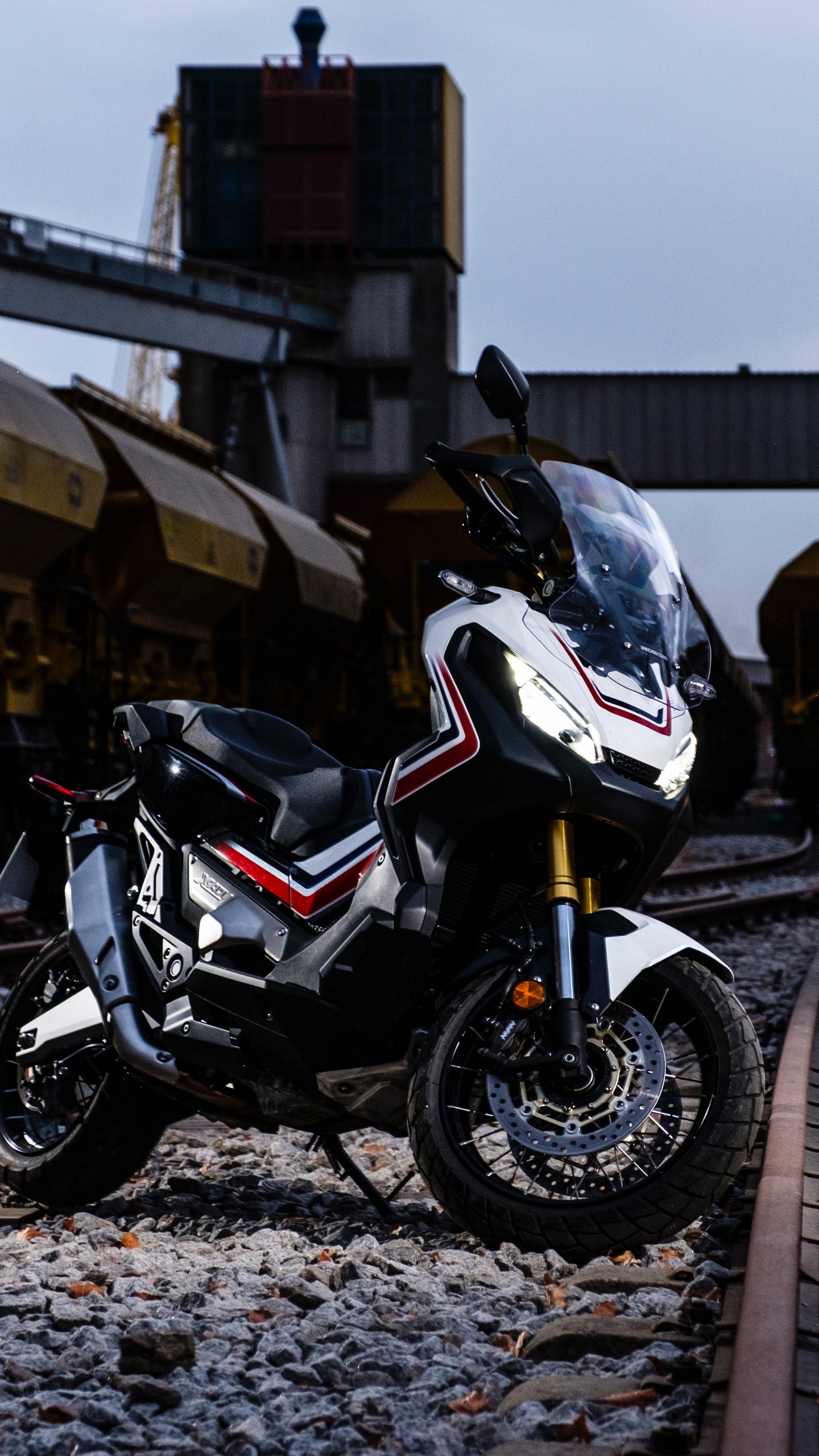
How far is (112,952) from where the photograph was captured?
11.3 feet

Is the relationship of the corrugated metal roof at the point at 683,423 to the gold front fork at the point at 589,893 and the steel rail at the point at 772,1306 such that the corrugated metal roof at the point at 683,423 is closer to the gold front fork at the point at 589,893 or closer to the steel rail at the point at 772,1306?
the steel rail at the point at 772,1306

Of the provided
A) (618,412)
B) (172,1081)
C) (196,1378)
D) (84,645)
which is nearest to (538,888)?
(172,1081)

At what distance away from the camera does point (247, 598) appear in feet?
59.7

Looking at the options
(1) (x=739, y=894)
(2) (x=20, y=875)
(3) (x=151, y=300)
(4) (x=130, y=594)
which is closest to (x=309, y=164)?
(3) (x=151, y=300)

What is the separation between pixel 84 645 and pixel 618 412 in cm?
2889

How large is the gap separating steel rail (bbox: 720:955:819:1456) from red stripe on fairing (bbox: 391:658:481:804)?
1.03m

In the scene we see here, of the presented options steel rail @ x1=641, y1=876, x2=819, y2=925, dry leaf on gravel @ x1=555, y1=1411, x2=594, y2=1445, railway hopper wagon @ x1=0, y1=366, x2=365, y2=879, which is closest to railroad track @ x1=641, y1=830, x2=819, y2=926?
steel rail @ x1=641, y1=876, x2=819, y2=925

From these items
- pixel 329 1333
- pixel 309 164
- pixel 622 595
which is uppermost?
pixel 309 164

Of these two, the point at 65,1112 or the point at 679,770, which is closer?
the point at 679,770

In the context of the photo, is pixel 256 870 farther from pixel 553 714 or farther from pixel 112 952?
pixel 553 714

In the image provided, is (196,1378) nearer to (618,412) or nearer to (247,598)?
(247,598)

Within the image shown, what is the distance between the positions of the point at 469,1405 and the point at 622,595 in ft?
5.24

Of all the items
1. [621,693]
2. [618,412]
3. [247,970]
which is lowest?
[247,970]

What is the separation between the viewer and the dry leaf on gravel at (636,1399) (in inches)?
83.6
